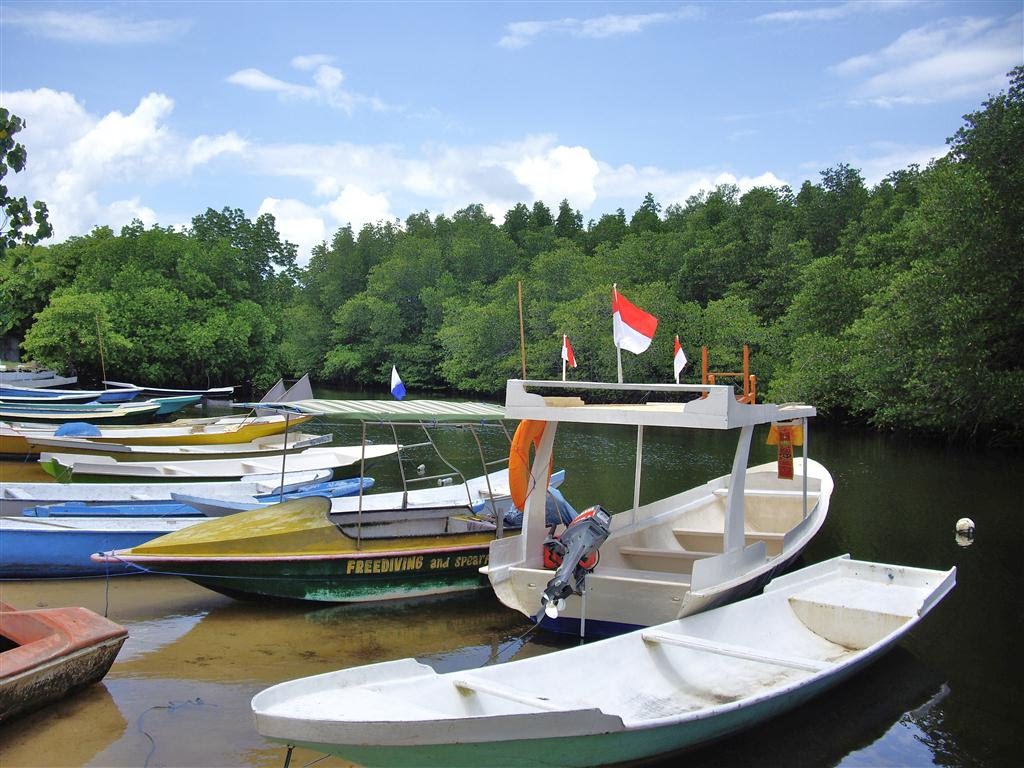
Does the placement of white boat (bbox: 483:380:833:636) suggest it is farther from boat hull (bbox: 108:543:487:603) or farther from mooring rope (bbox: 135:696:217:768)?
mooring rope (bbox: 135:696:217:768)

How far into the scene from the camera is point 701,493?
12.9 meters

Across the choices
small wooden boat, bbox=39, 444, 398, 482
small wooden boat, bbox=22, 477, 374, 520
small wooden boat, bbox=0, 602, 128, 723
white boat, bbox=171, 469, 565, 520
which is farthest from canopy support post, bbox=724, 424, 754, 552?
small wooden boat, bbox=39, 444, 398, 482

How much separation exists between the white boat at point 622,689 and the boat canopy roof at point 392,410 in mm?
4197

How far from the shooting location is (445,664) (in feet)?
29.1

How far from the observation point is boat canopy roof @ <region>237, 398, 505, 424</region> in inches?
436

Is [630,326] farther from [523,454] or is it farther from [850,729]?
[850,729]

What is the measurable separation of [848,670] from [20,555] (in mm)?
9969

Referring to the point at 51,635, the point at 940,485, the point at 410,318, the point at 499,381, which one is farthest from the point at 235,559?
the point at 410,318

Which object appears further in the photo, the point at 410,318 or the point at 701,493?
the point at 410,318

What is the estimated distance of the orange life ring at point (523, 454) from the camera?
9.66 meters

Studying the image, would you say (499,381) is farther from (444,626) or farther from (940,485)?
(444,626)

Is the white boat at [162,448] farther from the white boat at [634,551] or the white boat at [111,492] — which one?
the white boat at [634,551]

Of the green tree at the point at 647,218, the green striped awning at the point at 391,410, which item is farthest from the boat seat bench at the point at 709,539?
the green tree at the point at 647,218

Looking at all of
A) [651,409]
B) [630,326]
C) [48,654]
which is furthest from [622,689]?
[48,654]
